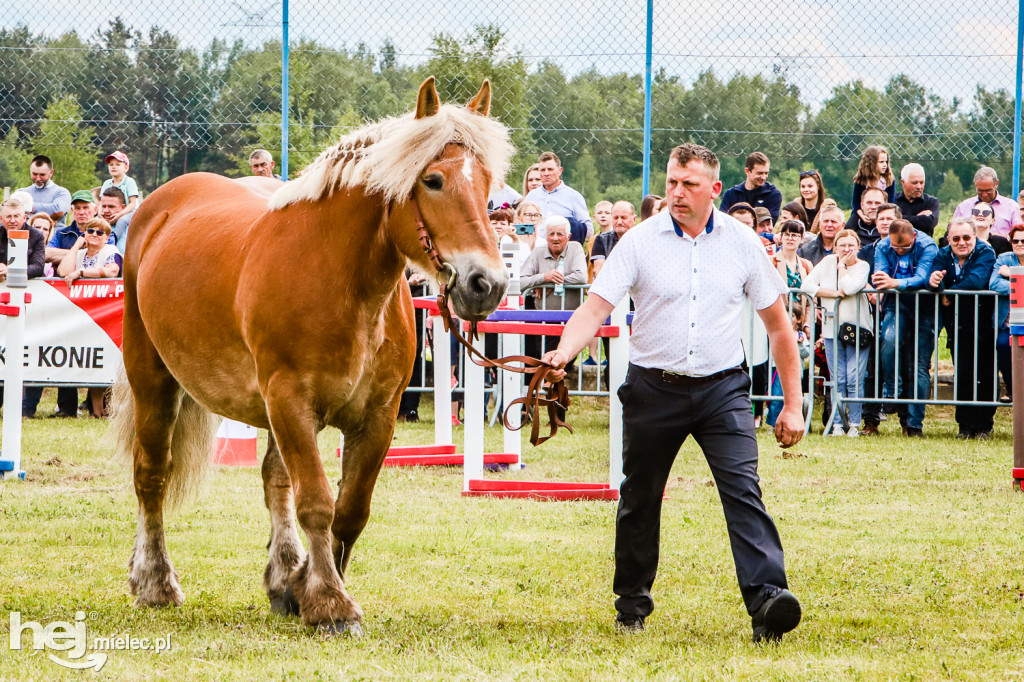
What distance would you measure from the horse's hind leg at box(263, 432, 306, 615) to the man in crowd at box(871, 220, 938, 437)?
7.11 m

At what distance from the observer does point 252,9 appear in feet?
40.7

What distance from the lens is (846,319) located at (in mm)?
10875

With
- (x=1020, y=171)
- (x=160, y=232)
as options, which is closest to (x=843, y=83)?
(x=1020, y=171)

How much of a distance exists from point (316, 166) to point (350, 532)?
151 cm

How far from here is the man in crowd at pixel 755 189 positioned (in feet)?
39.8

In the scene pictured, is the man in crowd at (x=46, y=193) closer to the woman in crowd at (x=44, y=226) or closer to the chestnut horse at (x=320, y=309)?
the woman in crowd at (x=44, y=226)

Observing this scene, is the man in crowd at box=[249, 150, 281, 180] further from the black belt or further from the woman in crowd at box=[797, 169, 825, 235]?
the black belt

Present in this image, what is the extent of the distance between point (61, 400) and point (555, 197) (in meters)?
5.62

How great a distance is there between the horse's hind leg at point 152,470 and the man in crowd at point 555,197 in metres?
7.38

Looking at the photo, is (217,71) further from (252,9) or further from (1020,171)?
(1020,171)

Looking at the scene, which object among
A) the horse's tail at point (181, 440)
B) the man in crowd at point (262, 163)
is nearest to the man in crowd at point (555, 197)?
the man in crowd at point (262, 163)

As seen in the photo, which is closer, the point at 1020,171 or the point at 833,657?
the point at 833,657

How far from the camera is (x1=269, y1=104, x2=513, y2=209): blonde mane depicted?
4.12 meters

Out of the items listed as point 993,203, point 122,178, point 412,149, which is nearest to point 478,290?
point 412,149
